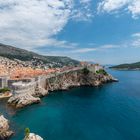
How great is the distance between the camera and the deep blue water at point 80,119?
146 feet

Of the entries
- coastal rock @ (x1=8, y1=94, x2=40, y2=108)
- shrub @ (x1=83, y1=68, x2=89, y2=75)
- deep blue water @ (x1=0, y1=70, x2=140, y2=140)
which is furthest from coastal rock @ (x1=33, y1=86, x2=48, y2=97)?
shrub @ (x1=83, y1=68, x2=89, y2=75)

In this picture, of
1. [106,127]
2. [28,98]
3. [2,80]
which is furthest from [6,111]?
[2,80]

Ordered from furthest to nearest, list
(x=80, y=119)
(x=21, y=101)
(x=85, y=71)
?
(x=85, y=71)
(x=21, y=101)
(x=80, y=119)

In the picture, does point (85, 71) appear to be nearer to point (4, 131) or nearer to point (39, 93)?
point (39, 93)

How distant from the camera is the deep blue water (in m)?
44.5

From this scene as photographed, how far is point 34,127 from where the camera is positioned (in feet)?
159

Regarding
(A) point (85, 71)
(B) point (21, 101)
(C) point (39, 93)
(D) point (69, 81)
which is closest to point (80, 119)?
(B) point (21, 101)

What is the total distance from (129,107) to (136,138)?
83.6 ft

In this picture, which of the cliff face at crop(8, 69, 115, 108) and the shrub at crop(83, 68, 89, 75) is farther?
the shrub at crop(83, 68, 89, 75)

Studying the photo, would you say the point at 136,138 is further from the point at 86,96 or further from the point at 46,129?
the point at 86,96

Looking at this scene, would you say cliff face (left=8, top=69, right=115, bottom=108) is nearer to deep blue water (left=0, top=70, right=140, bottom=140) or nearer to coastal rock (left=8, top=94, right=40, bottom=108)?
coastal rock (left=8, top=94, right=40, bottom=108)

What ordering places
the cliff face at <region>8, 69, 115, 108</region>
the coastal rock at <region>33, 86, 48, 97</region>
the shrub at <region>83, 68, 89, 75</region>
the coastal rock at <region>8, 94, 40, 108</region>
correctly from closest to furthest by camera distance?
the coastal rock at <region>8, 94, 40, 108</region> < the coastal rock at <region>33, 86, 48, 97</region> < the cliff face at <region>8, 69, 115, 108</region> < the shrub at <region>83, 68, 89, 75</region>

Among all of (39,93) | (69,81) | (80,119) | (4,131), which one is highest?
(69,81)

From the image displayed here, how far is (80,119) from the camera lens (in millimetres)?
55688
